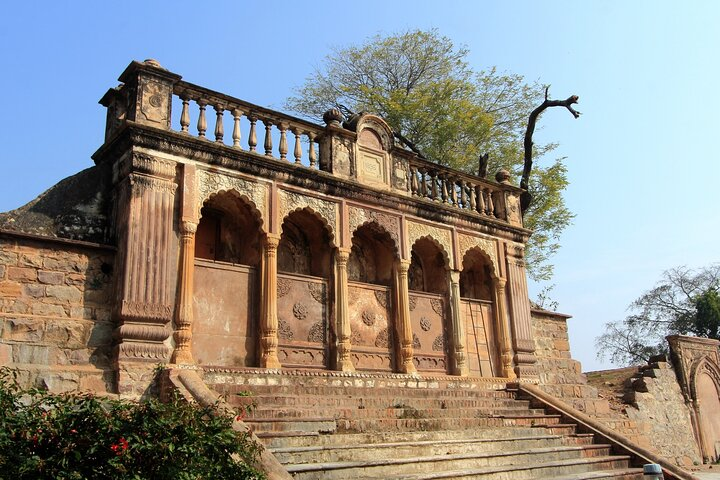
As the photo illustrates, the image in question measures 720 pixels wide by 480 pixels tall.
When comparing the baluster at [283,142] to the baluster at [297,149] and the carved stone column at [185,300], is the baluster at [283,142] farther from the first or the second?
the carved stone column at [185,300]

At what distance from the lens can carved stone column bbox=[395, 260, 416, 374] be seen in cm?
1245

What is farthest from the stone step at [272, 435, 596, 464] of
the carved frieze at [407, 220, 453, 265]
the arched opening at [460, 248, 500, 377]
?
the carved frieze at [407, 220, 453, 265]

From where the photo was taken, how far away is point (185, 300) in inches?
380

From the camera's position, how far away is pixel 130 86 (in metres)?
10.2

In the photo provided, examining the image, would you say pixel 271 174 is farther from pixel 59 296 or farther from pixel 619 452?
pixel 619 452

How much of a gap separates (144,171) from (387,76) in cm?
1573

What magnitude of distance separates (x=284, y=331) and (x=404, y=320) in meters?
2.55

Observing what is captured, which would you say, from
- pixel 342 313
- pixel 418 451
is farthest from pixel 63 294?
pixel 418 451

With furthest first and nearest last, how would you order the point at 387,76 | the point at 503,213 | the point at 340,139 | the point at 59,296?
the point at 387,76 → the point at 503,213 → the point at 340,139 → the point at 59,296

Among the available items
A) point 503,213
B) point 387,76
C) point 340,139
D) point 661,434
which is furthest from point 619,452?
point 387,76

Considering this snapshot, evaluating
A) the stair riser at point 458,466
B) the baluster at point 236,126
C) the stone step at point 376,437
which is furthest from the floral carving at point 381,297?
the stair riser at point 458,466

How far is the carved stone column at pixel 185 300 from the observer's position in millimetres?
9438

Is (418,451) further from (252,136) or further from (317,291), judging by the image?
(252,136)

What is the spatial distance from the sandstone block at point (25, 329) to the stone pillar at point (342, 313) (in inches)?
186
